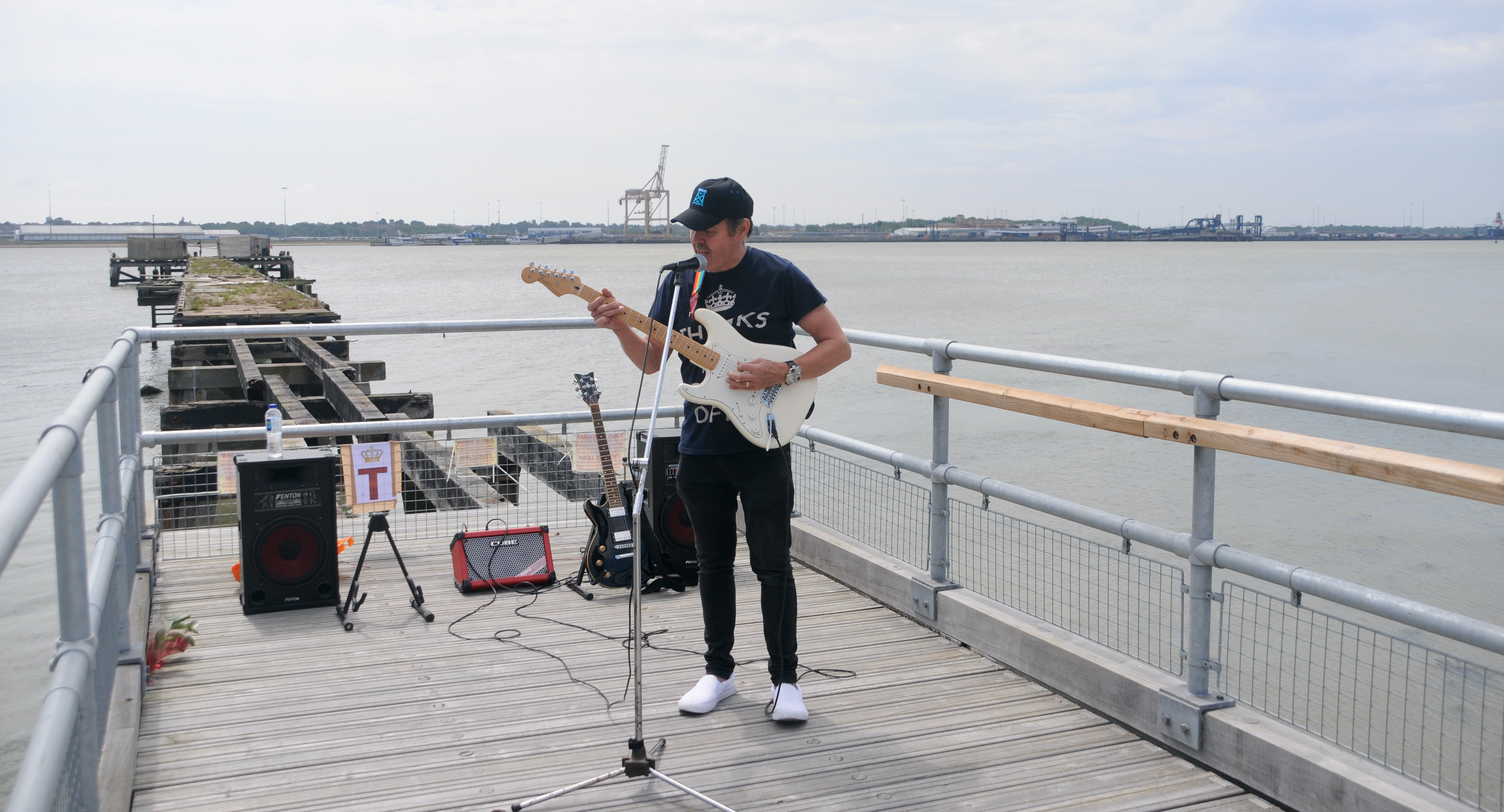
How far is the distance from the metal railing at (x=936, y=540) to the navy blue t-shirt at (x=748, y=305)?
31.8 inches

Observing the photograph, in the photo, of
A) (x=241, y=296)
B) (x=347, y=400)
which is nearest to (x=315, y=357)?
(x=347, y=400)

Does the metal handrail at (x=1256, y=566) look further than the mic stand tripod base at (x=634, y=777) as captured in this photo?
No

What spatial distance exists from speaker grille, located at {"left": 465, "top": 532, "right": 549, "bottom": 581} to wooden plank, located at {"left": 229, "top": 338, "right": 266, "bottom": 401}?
939 cm

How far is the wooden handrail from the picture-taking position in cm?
242

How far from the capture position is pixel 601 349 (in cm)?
3091

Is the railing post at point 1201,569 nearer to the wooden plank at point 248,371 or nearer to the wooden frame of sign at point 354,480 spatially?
the wooden frame of sign at point 354,480

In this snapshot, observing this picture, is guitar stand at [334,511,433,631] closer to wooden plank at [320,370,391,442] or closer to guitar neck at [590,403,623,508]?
guitar neck at [590,403,623,508]

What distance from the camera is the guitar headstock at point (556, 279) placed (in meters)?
3.92

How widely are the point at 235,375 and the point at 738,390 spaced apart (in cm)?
1798

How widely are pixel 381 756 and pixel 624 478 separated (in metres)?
2.53

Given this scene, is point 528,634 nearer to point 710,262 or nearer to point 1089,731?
point 710,262

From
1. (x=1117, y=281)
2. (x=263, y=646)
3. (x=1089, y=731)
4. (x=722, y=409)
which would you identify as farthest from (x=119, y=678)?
(x=1117, y=281)

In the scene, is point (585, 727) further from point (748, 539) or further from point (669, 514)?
point (669, 514)

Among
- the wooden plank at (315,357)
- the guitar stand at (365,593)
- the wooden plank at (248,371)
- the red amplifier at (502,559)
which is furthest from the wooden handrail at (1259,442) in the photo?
the wooden plank at (315,357)
